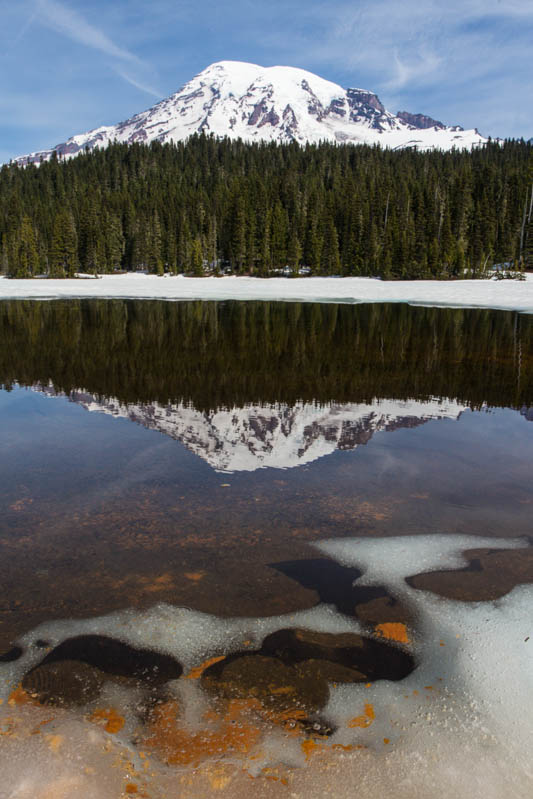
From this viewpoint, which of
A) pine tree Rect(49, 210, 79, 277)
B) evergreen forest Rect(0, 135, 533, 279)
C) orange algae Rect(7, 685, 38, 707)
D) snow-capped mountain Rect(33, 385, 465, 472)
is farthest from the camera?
pine tree Rect(49, 210, 79, 277)

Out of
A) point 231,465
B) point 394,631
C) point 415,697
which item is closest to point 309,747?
point 415,697

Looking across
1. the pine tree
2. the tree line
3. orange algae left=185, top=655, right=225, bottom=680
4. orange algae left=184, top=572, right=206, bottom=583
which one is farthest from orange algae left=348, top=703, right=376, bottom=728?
the pine tree

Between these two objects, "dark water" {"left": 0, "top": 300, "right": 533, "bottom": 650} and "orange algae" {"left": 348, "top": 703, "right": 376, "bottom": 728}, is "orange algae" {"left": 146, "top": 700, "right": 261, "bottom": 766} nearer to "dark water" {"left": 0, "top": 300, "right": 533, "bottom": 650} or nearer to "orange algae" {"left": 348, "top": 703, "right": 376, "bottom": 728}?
"orange algae" {"left": 348, "top": 703, "right": 376, "bottom": 728}

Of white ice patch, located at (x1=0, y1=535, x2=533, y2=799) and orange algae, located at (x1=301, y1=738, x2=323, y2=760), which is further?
orange algae, located at (x1=301, y1=738, x2=323, y2=760)

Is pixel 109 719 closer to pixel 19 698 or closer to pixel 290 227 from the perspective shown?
pixel 19 698

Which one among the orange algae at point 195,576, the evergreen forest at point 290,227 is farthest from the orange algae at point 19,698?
the evergreen forest at point 290,227

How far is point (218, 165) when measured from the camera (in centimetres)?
14825

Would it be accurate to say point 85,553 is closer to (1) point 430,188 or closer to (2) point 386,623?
(2) point 386,623

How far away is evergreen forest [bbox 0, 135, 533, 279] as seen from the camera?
85.9 meters

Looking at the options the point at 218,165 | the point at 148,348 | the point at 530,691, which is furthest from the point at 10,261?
the point at 530,691

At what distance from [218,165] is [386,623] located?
158 m

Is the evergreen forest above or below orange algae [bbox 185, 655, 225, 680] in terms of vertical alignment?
above

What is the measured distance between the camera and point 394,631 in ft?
14.6

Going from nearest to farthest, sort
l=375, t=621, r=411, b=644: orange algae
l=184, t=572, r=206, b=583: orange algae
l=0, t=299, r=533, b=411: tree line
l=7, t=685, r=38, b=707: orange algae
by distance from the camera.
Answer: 1. l=7, t=685, r=38, b=707: orange algae
2. l=375, t=621, r=411, b=644: orange algae
3. l=184, t=572, r=206, b=583: orange algae
4. l=0, t=299, r=533, b=411: tree line
